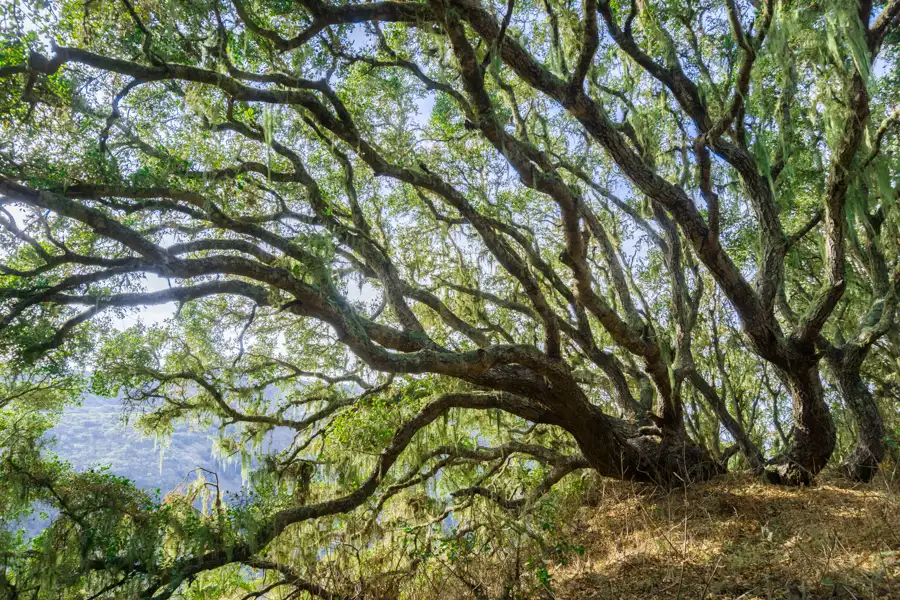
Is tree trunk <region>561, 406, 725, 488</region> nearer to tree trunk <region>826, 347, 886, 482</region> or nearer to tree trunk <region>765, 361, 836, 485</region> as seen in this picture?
tree trunk <region>765, 361, 836, 485</region>

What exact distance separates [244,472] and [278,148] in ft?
15.0

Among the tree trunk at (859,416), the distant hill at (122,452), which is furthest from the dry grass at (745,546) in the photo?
the distant hill at (122,452)

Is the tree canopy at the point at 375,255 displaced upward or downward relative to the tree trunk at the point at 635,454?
upward

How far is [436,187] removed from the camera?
526cm

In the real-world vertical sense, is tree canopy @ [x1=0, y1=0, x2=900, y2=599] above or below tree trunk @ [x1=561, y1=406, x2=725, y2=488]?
above

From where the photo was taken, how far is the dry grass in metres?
3.04

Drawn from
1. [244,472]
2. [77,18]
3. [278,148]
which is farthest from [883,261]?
[77,18]

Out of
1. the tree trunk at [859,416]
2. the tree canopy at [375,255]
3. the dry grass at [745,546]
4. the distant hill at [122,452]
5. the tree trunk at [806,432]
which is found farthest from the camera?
the distant hill at [122,452]

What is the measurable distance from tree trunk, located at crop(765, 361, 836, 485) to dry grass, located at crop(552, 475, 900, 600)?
1.04 ft

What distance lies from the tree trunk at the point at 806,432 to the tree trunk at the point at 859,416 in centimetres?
32

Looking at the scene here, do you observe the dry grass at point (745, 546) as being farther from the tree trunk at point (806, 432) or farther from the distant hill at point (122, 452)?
the distant hill at point (122, 452)

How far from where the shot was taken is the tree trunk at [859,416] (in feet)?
19.3

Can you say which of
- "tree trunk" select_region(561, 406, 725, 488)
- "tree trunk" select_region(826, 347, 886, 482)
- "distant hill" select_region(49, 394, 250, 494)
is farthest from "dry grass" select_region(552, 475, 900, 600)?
"distant hill" select_region(49, 394, 250, 494)

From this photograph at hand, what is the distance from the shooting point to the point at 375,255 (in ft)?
17.8
